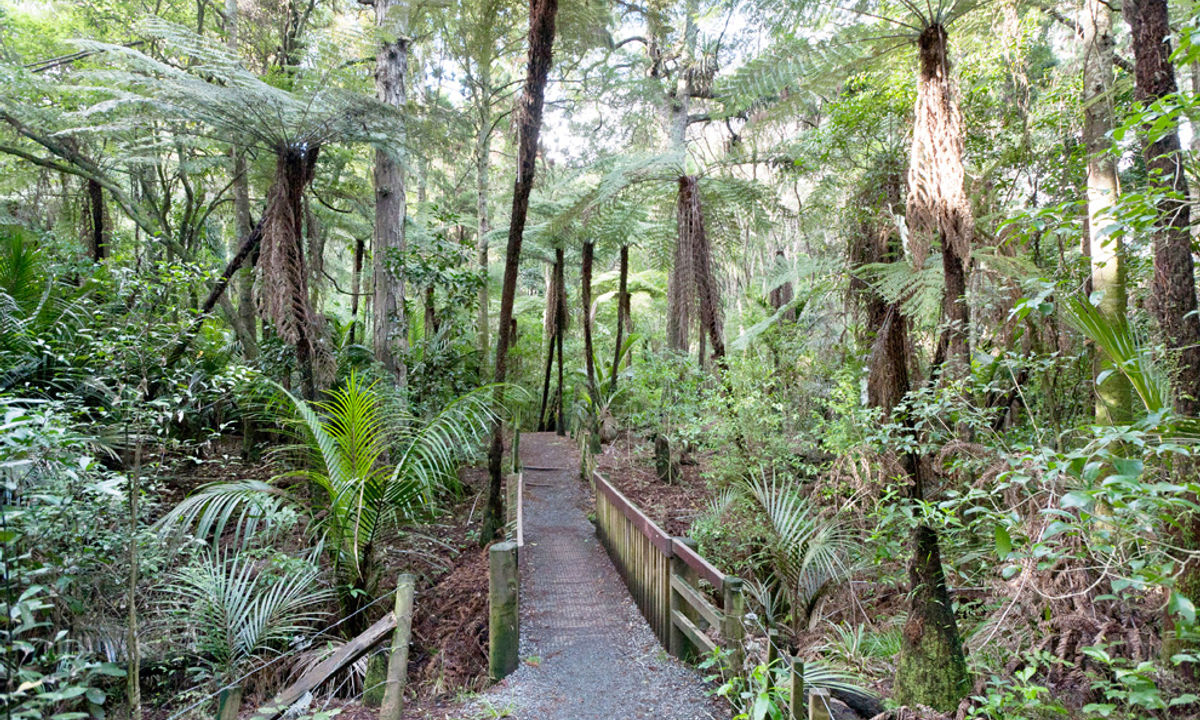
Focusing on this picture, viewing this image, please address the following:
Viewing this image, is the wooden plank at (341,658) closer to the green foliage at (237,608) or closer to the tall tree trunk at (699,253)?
the green foliage at (237,608)

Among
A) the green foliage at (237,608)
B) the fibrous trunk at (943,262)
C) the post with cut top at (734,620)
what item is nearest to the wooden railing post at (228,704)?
the green foliage at (237,608)

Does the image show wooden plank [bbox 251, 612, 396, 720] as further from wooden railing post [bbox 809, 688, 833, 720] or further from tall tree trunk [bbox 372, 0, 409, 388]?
tall tree trunk [bbox 372, 0, 409, 388]

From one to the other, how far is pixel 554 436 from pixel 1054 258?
9.62 m

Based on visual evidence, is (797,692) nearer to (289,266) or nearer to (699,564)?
(699,564)

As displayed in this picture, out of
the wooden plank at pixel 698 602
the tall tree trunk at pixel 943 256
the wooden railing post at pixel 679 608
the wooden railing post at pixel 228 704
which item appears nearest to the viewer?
the wooden railing post at pixel 228 704

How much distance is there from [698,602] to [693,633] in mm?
233

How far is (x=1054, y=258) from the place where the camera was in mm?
6000

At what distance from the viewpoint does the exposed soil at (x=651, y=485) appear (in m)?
6.36

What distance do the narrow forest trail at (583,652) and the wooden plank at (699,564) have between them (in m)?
0.70

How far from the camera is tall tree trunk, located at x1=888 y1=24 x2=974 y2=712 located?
2678mm

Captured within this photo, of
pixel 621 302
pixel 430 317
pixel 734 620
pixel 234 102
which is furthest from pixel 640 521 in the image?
pixel 430 317

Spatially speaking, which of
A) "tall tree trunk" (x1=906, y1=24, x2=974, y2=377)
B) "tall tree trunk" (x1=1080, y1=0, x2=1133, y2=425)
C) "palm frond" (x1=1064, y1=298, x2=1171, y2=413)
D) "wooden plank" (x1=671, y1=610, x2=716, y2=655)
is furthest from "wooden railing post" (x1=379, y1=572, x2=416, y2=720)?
"tall tree trunk" (x1=1080, y1=0, x2=1133, y2=425)

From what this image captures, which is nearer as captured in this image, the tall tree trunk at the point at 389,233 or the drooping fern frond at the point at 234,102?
the drooping fern frond at the point at 234,102

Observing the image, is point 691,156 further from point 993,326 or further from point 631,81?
point 631,81
